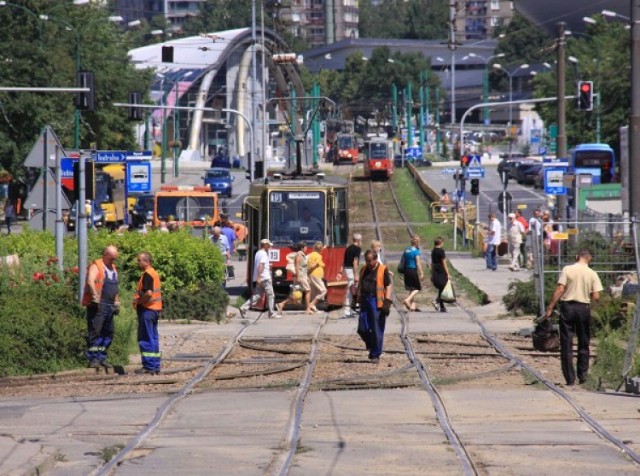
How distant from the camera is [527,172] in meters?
87.9

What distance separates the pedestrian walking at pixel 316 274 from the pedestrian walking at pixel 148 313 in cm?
1074

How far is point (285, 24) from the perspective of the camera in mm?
59938

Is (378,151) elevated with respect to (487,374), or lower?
elevated

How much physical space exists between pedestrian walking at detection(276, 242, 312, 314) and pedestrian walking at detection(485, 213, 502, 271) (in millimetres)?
11718

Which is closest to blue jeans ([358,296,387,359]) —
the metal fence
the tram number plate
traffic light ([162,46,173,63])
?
the metal fence

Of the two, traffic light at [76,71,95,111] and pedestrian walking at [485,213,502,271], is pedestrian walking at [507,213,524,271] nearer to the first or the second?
pedestrian walking at [485,213,502,271]

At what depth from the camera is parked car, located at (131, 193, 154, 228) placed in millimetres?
60250

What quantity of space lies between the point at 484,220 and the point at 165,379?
5057cm

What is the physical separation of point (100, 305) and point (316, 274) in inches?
448

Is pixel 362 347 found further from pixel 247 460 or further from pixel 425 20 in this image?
pixel 425 20

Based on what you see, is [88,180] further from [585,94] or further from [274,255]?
[585,94]

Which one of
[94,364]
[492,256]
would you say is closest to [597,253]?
[94,364]

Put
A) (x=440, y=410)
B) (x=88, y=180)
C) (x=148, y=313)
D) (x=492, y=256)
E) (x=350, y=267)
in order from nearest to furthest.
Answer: (x=440, y=410), (x=148, y=313), (x=88, y=180), (x=350, y=267), (x=492, y=256)

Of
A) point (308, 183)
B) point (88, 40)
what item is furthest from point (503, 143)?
point (308, 183)
